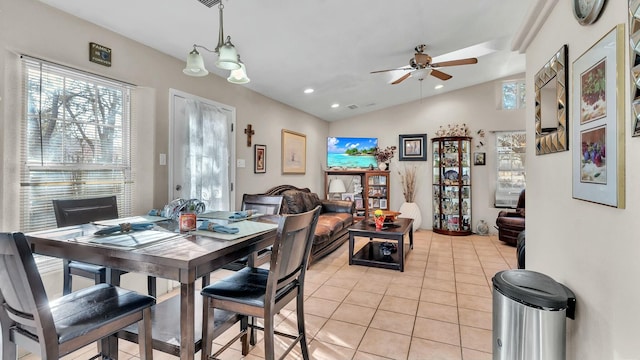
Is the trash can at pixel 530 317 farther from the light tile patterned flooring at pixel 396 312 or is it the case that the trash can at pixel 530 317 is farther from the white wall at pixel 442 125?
the white wall at pixel 442 125

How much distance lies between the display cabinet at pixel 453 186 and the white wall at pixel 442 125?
292 millimetres

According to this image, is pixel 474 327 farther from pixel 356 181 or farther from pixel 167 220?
pixel 356 181

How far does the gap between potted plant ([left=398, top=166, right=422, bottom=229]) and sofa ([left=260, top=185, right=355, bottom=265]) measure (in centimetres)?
144

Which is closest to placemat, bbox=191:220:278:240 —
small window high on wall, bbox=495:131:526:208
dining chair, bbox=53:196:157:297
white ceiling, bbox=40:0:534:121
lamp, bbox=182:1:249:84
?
dining chair, bbox=53:196:157:297

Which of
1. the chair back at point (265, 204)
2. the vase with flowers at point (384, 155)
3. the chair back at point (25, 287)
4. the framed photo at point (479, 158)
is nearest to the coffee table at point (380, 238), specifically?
the chair back at point (265, 204)

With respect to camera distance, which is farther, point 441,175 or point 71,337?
point 441,175

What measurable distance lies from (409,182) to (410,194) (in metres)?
0.26

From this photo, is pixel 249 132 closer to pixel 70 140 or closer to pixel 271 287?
pixel 70 140

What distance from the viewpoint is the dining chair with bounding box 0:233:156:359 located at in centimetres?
108

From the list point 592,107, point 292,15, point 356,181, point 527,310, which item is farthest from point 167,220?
point 356,181

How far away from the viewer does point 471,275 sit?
356 cm

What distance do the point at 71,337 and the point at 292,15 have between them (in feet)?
8.51

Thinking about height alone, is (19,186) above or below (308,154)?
below

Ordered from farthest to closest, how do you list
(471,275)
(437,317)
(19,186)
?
(471,275) → (437,317) → (19,186)
